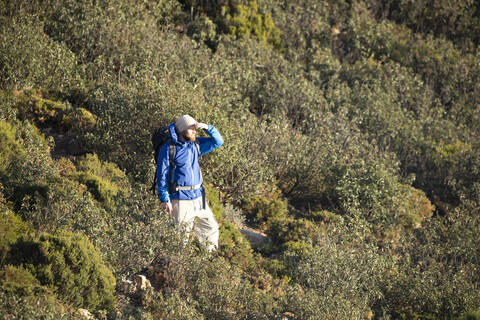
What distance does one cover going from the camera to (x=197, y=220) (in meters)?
5.89

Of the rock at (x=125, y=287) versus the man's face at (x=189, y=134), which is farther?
the man's face at (x=189, y=134)

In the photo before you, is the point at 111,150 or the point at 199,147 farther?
the point at 111,150

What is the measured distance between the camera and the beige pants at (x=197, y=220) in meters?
5.70

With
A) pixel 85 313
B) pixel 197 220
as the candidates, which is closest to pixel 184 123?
pixel 197 220

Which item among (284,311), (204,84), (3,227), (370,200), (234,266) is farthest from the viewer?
(204,84)

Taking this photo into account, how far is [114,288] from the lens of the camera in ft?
16.1

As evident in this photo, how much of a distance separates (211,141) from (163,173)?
0.89 m

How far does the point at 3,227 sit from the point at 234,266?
296 cm

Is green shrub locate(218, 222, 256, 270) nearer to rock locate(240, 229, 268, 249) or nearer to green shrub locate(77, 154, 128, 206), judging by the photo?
rock locate(240, 229, 268, 249)

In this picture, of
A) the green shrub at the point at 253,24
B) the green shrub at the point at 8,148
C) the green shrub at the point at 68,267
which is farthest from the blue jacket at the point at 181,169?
the green shrub at the point at 253,24

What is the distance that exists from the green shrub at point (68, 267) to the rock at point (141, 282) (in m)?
0.61

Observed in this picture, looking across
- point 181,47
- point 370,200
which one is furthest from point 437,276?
point 181,47

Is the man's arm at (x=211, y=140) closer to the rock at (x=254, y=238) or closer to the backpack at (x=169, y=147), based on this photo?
the backpack at (x=169, y=147)

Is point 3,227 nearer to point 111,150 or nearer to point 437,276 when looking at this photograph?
point 111,150
